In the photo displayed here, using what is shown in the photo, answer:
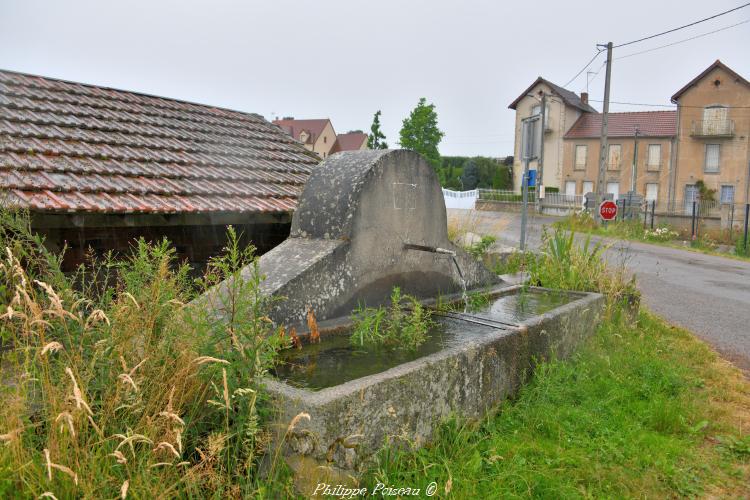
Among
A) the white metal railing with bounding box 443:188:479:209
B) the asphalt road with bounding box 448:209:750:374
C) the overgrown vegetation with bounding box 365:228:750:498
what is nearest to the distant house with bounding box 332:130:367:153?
the white metal railing with bounding box 443:188:479:209

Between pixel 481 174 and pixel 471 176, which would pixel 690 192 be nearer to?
pixel 481 174

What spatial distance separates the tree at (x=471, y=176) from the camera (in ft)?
151

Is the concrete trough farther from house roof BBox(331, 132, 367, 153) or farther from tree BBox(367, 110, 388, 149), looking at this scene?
house roof BBox(331, 132, 367, 153)

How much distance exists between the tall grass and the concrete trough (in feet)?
0.73

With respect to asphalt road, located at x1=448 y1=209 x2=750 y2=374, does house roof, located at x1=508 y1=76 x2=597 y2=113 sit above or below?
above

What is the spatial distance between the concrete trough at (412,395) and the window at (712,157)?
3584cm

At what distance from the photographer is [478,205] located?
34.2m

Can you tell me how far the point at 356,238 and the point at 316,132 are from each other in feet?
184

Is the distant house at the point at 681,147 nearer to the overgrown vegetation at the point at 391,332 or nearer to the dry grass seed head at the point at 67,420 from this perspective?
the overgrown vegetation at the point at 391,332

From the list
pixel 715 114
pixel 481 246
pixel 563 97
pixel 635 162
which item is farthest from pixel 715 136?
pixel 481 246

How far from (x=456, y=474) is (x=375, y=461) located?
0.45m

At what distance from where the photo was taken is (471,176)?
46.0 meters

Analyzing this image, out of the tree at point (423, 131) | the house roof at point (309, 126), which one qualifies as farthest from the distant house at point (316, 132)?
the tree at point (423, 131)

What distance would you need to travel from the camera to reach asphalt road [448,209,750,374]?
276 inches
